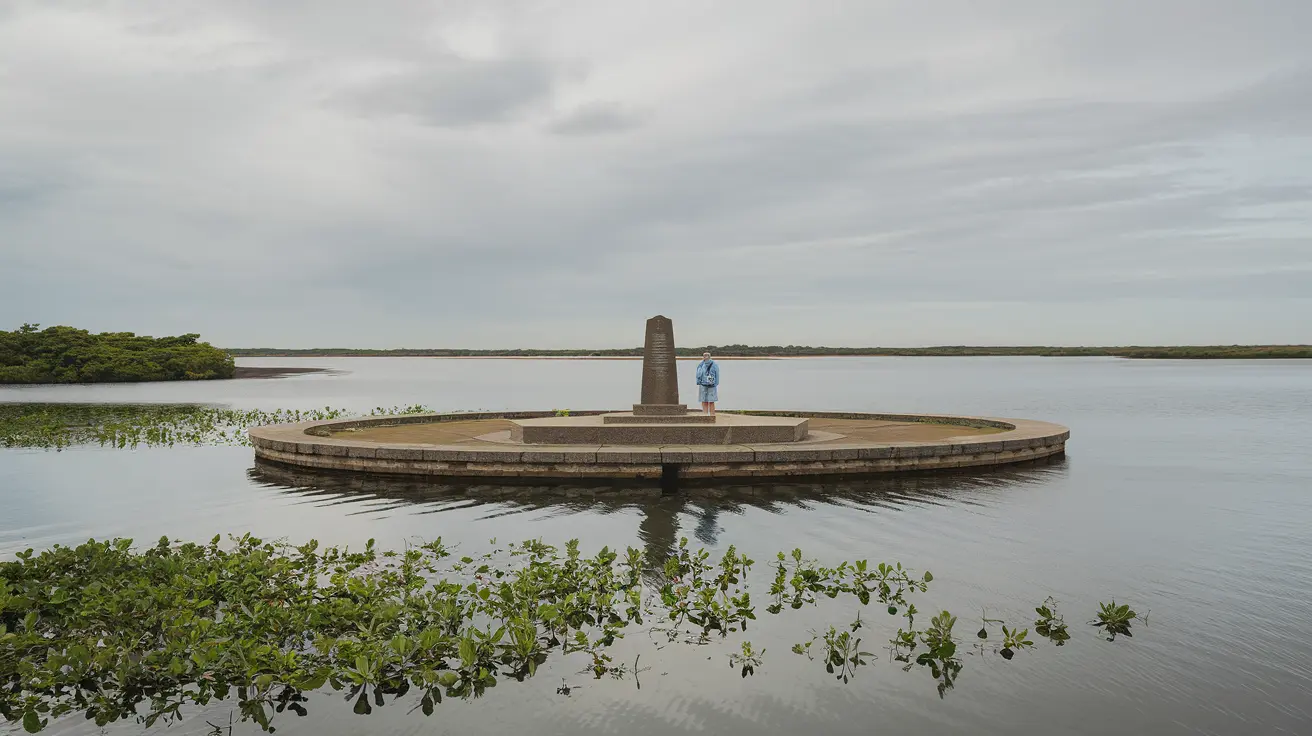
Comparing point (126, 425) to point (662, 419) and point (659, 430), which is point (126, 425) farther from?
point (659, 430)

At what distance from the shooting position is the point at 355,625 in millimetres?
6297

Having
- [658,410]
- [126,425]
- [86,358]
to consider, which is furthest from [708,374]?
[86,358]

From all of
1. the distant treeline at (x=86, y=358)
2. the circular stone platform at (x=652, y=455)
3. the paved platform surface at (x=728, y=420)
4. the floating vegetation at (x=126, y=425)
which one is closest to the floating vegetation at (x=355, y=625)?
the circular stone platform at (x=652, y=455)

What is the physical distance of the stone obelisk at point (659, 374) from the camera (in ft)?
56.2

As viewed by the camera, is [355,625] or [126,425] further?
[126,425]

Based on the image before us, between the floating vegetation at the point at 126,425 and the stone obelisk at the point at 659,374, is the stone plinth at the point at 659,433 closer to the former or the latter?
the stone obelisk at the point at 659,374

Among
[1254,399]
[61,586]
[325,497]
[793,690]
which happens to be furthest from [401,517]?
[1254,399]

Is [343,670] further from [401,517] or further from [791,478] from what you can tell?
[791,478]

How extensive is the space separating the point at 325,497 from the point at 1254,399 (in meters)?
51.9

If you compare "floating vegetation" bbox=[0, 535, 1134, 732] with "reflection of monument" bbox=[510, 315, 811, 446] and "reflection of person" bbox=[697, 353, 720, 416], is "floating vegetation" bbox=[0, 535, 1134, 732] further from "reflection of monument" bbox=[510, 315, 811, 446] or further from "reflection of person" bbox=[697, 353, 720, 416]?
"reflection of person" bbox=[697, 353, 720, 416]

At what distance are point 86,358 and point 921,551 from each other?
81.9 meters

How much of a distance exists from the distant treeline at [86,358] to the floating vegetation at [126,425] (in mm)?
39479

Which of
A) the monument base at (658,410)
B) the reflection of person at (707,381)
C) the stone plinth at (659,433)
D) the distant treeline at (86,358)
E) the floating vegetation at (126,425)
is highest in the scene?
the distant treeline at (86,358)

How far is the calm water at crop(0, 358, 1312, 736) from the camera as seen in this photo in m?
5.22
